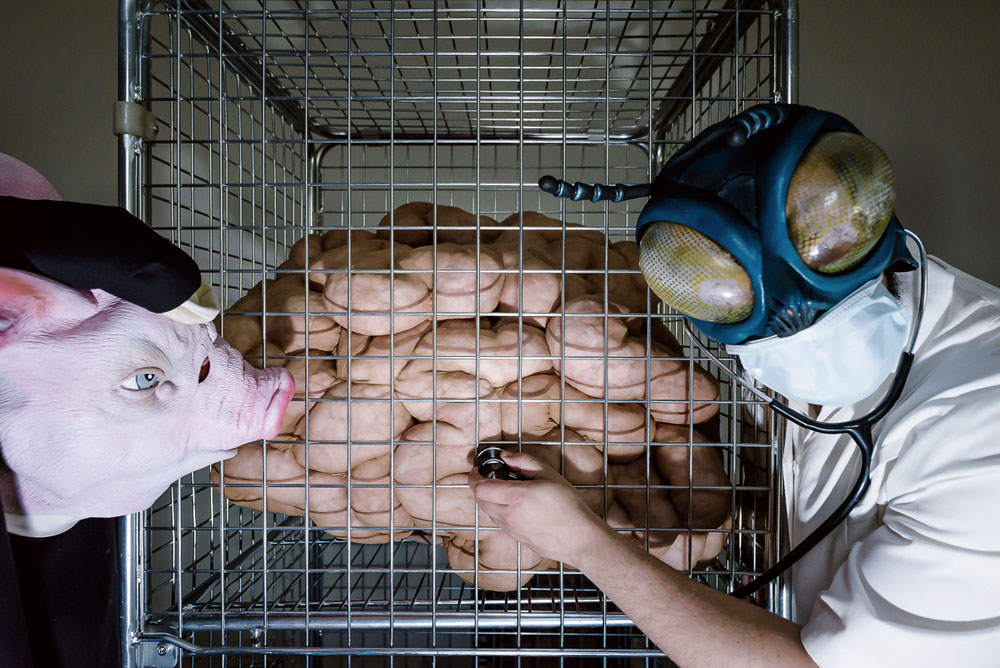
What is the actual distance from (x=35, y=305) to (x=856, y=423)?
84cm

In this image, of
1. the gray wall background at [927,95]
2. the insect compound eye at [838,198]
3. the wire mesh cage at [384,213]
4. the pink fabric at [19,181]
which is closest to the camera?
the insect compound eye at [838,198]

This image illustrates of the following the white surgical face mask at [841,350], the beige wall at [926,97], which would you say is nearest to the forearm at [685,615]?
the white surgical face mask at [841,350]

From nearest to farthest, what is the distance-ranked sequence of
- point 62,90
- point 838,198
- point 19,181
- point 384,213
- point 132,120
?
point 838,198
point 19,181
point 132,120
point 384,213
point 62,90

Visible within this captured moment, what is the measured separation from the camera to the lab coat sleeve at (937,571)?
1.75 ft

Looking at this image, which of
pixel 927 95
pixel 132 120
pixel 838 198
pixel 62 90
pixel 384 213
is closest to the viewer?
pixel 838 198

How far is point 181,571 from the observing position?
73 cm

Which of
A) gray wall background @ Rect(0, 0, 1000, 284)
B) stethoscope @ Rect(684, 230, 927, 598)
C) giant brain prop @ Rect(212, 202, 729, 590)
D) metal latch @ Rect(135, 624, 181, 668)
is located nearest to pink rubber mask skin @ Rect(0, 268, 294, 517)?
giant brain prop @ Rect(212, 202, 729, 590)

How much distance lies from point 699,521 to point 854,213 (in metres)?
0.49

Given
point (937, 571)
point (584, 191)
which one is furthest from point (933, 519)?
point (584, 191)

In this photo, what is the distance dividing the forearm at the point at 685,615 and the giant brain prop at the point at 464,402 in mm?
110

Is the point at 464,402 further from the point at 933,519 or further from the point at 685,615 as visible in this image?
the point at 933,519

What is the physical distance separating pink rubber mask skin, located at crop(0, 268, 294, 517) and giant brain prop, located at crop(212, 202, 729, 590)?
0.13 m

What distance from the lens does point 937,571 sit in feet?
1.77

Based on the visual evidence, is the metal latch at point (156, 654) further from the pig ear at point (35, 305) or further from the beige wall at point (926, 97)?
the beige wall at point (926, 97)
